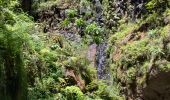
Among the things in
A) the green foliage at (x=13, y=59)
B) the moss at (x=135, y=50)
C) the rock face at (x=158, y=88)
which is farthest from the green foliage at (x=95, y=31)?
the green foliage at (x=13, y=59)

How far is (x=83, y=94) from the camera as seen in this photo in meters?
9.48

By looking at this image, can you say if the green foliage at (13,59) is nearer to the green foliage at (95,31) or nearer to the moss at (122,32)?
the moss at (122,32)

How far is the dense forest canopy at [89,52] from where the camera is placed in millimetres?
7141

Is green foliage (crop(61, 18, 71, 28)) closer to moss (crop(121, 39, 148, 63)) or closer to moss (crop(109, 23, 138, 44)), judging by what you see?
moss (crop(109, 23, 138, 44))

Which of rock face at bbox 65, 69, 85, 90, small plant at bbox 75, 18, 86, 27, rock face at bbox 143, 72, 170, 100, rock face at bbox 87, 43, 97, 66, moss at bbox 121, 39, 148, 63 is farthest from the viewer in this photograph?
small plant at bbox 75, 18, 86, 27

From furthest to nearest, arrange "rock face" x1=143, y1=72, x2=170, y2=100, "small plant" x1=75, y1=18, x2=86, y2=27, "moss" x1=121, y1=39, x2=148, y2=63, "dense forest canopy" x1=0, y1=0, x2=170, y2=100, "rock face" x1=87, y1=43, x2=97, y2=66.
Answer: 1. "small plant" x1=75, y1=18, x2=86, y2=27
2. "rock face" x1=87, y1=43, x2=97, y2=66
3. "moss" x1=121, y1=39, x2=148, y2=63
4. "rock face" x1=143, y1=72, x2=170, y2=100
5. "dense forest canopy" x1=0, y1=0, x2=170, y2=100

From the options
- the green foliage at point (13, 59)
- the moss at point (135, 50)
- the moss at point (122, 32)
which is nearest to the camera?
the green foliage at point (13, 59)

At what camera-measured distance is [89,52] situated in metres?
12.0

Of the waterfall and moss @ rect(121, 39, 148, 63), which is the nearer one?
moss @ rect(121, 39, 148, 63)

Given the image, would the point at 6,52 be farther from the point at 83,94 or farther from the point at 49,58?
the point at 83,94

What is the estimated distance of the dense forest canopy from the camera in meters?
7.14

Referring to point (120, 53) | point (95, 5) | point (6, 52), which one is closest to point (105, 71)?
point (120, 53)

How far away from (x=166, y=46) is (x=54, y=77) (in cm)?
270

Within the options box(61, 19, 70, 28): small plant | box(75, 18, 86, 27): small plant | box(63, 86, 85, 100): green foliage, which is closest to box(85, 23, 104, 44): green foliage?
box(75, 18, 86, 27): small plant
